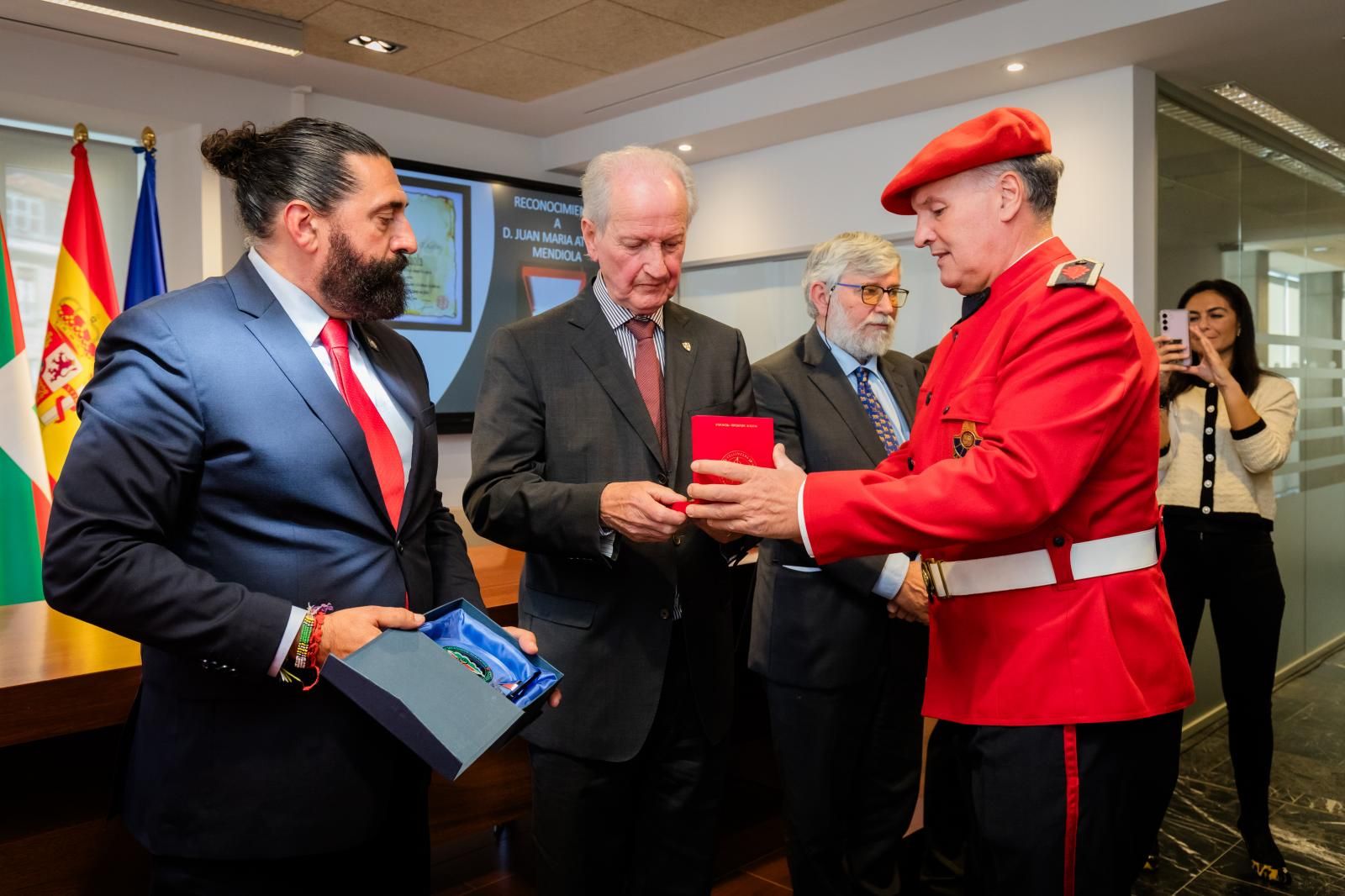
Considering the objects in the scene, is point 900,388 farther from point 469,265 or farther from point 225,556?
point 469,265

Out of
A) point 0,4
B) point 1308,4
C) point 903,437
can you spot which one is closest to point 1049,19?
point 1308,4

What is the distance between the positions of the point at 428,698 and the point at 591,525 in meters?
0.53

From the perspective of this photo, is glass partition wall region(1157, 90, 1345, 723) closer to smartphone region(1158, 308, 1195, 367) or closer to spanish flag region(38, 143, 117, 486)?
smartphone region(1158, 308, 1195, 367)

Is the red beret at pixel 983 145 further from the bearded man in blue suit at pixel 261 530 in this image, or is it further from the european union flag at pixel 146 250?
the european union flag at pixel 146 250

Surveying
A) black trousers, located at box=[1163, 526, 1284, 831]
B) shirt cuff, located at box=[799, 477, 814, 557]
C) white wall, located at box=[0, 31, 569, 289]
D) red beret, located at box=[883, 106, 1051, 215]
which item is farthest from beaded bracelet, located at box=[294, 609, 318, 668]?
white wall, located at box=[0, 31, 569, 289]

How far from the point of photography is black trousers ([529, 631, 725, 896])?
1782 millimetres

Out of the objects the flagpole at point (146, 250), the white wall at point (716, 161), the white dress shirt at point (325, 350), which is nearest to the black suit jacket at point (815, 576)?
the white dress shirt at point (325, 350)

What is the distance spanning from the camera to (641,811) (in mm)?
1878

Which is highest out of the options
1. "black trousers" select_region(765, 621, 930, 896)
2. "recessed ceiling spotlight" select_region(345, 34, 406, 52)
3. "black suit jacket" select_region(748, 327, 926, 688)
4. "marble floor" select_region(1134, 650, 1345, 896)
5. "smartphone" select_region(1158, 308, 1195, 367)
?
"recessed ceiling spotlight" select_region(345, 34, 406, 52)

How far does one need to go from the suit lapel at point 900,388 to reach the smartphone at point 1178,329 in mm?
1272

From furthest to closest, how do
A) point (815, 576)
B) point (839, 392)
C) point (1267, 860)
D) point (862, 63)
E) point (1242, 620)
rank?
point (862, 63) < point (1242, 620) < point (1267, 860) < point (839, 392) < point (815, 576)

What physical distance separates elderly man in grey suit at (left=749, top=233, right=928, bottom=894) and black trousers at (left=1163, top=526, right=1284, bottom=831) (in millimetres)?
1354

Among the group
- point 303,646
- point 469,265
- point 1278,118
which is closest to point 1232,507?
point 1278,118

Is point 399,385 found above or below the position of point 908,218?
below
